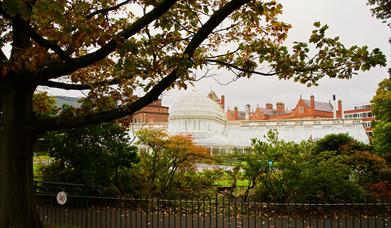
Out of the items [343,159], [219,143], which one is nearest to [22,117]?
[343,159]

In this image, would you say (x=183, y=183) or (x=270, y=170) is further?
(x=183, y=183)

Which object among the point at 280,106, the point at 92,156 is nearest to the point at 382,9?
the point at 92,156

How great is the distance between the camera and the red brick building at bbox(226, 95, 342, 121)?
7956cm

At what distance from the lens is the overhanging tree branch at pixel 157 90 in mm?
5961

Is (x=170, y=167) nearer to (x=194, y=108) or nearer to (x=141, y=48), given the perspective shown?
(x=141, y=48)

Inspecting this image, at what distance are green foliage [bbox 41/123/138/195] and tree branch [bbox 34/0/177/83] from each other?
6.19 metres

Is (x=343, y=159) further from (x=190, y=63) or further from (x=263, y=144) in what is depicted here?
(x=190, y=63)

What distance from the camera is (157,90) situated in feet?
21.7

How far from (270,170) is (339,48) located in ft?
21.6

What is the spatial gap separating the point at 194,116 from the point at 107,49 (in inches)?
1276

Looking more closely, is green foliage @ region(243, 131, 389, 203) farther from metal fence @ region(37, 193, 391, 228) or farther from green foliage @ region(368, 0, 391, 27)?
green foliage @ region(368, 0, 391, 27)

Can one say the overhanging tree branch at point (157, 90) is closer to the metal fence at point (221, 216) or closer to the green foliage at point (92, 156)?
the metal fence at point (221, 216)

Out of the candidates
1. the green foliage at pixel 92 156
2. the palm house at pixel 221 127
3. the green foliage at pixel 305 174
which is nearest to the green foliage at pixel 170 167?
the green foliage at pixel 92 156

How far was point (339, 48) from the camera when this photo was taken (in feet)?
22.8
